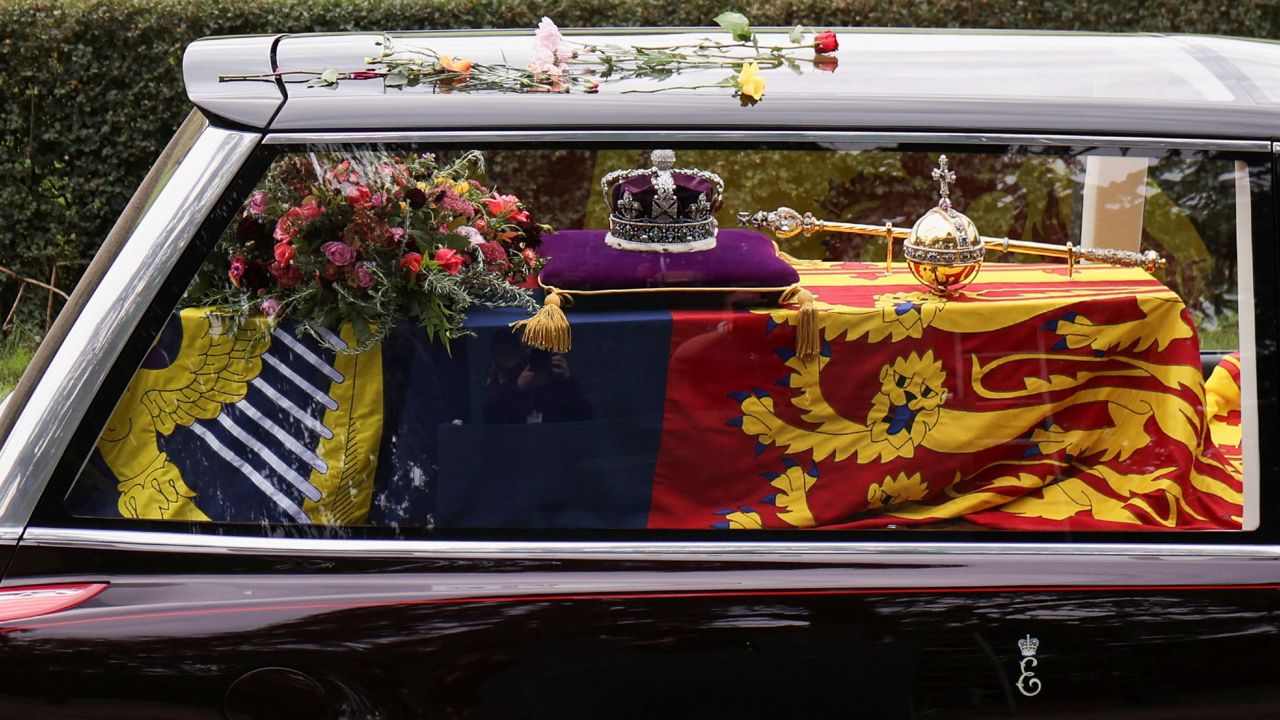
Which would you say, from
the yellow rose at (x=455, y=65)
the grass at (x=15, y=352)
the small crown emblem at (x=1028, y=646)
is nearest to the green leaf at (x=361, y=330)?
the yellow rose at (x=455, y=65)

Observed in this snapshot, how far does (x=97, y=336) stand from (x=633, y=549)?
31.0 inches

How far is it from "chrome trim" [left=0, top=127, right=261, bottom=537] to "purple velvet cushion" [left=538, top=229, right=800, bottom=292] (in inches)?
27.9

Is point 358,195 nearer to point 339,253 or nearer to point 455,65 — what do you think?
point 339,253

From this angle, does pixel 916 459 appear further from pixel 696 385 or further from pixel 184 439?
pixel 184 439

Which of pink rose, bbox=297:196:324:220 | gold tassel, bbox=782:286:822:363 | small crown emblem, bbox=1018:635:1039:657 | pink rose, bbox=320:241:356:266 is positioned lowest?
small crown emblem, bbox=1018:635:1039:657

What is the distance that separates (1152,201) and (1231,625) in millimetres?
739

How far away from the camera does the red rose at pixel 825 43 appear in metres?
2.05

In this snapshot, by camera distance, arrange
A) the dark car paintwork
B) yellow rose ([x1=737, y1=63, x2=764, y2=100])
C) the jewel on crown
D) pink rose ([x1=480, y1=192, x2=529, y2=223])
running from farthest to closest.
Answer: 1. pink rose ([x1=480, y1=192, x2=529, y2=223])
2. the jewel on crown
3. yellow rose ([x1=737, y1=63, x2=764, y2=100])
4. the dark car paintwork

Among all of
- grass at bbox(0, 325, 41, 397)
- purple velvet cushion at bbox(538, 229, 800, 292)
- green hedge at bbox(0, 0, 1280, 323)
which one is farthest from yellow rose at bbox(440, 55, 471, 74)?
grass at bbox(0, 325, 41, 397)

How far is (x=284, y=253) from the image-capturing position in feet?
6.56

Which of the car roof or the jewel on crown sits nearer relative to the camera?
the car roof

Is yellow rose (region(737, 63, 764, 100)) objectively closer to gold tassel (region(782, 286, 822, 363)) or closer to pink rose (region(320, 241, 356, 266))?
gold tassel (region(782, 286, 822, 363))

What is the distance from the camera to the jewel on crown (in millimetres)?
2170

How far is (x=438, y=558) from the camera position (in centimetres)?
167
